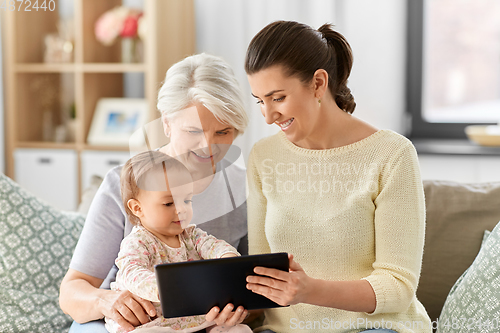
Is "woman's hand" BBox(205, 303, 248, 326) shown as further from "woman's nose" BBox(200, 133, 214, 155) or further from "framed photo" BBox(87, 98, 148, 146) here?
"framed photo" BBox(87, 98, 148, 146)

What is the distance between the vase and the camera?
10.1ft

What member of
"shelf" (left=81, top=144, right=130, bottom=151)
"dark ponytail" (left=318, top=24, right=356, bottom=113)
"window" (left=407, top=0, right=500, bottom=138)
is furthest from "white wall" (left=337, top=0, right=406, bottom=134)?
"dark ponytail" (left=318, top=24, right=356, bottom=113)

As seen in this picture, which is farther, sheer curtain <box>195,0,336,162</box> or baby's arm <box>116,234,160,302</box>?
sheer curtain <box>195,0,336,162</box>

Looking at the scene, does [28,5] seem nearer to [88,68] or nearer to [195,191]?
[88,68]

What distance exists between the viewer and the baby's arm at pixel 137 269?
97 centimetres

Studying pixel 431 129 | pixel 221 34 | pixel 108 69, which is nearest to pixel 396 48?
pixel 431 129

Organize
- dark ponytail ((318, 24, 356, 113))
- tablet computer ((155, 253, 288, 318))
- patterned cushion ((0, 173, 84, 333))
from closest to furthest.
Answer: tablet computer ((155, 253, 288, 318)) < dark ponytail ((318, 24, 356, 113)) < patterned cushion ((0, 173, 84, 333))

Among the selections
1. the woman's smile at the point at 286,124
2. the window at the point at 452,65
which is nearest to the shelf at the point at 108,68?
the window at the point at 452,65

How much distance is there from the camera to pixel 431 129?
3066mm

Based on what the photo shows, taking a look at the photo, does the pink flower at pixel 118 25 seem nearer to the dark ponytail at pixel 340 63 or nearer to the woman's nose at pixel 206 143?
the dark ponytail at pixel 340 63

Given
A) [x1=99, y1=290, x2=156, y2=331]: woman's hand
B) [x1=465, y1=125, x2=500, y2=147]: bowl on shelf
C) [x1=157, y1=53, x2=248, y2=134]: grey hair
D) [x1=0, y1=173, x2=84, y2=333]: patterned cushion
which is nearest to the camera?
[x1=99, y1=290, x2=156, y2=331]: woman's hand

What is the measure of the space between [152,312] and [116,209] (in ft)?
1.07

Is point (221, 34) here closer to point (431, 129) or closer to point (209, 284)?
point (431, 129)

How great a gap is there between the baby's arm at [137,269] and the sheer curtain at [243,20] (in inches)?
78.5
